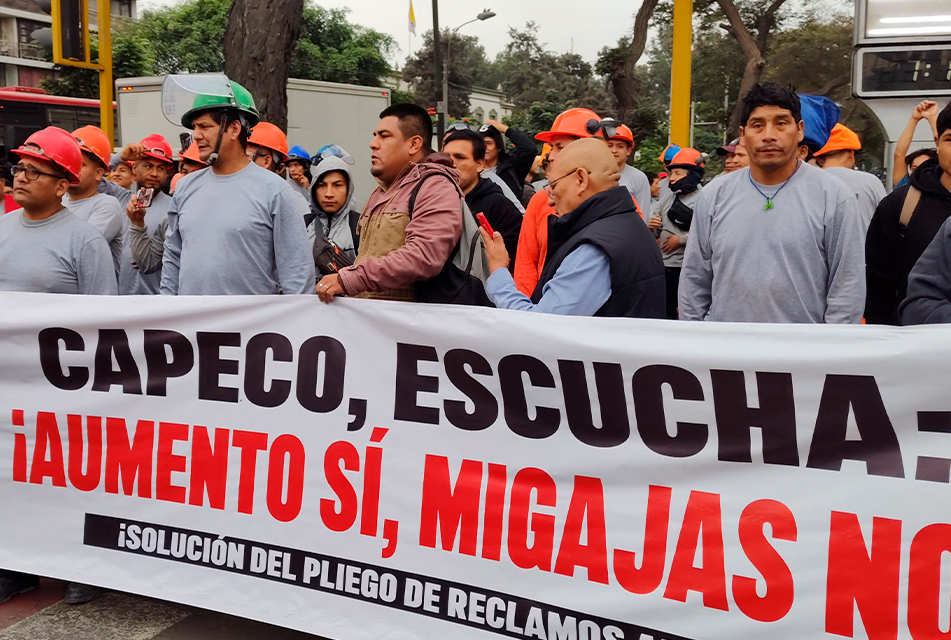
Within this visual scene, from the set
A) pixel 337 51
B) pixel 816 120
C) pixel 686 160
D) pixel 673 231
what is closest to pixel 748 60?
pixel 686 160

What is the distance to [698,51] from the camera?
42.8 meters

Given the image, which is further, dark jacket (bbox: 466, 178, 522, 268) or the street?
dark jacket (bbox: 466, 178, 522, 268)

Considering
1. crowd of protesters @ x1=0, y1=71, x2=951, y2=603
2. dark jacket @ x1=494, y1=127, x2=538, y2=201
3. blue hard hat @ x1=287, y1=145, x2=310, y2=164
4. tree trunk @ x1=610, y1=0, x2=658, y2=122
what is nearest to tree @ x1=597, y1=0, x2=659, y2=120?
tree trunk @ x1=610, y1=0, x2=658, y2=122

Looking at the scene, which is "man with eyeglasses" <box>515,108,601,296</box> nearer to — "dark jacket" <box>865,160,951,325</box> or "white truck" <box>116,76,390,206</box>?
"dark jacket" <box>865,160,951,325</box>

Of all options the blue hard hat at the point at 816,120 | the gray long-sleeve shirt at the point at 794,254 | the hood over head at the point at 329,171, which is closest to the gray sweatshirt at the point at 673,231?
the blue hard hat at the point at 816,120

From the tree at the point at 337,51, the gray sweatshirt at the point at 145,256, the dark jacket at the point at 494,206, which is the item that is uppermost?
the tree at the point at 337,51

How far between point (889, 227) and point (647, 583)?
1.98 metres

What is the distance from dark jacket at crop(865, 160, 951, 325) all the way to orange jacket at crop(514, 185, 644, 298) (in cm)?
114

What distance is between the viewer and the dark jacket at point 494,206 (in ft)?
18.2

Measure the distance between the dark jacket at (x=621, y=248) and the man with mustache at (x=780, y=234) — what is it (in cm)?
37

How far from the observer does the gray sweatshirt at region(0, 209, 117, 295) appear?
4.15 metres

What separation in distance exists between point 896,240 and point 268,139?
14.7 ft

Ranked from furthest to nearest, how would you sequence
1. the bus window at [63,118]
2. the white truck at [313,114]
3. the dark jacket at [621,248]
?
the bus window at [63,118]
the white truck at [313,114]
the dark jacket at [621,248]

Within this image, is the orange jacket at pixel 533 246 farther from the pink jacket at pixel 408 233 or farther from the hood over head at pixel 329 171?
the hood over head at pixel 329 171
